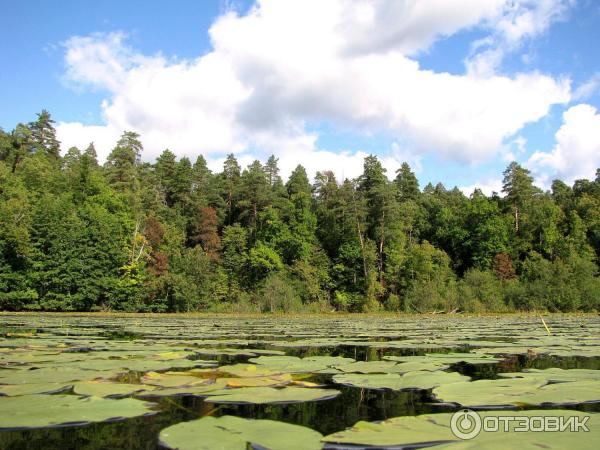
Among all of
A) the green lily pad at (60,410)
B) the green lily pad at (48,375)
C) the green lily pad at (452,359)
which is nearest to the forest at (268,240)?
the green lily pad at (452,359)

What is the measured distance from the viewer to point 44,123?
194 feet

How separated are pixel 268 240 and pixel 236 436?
48.9 metres

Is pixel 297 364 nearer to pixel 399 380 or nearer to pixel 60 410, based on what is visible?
pixel 399 380

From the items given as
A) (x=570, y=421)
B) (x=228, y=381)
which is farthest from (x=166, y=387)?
(x=570, y=421)

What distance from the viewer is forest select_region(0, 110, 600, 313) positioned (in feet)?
112

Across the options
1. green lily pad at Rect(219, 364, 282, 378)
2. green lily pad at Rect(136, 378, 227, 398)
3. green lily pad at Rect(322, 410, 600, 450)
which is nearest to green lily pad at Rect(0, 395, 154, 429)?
green lily pad at Rect(136, 378, 227, 398)

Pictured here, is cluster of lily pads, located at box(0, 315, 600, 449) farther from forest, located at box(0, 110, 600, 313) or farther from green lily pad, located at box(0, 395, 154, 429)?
forest, located at box(0, 110, 600, 313)

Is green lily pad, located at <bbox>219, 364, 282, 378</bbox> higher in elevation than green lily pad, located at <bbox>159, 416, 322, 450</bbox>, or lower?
lower

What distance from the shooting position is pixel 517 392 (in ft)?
10.6

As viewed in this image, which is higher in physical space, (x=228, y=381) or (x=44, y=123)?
(x=44, y=123)

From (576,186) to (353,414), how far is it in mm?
66135

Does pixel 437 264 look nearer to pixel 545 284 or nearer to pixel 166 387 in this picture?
pixel 545 284

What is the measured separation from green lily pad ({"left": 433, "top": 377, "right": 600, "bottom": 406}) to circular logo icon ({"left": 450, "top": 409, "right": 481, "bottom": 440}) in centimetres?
32

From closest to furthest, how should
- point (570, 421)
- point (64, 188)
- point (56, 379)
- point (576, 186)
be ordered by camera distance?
1. point (570, 421)
2. point (56, 379)
3. point (64, 188)
4. point (576, 186)
